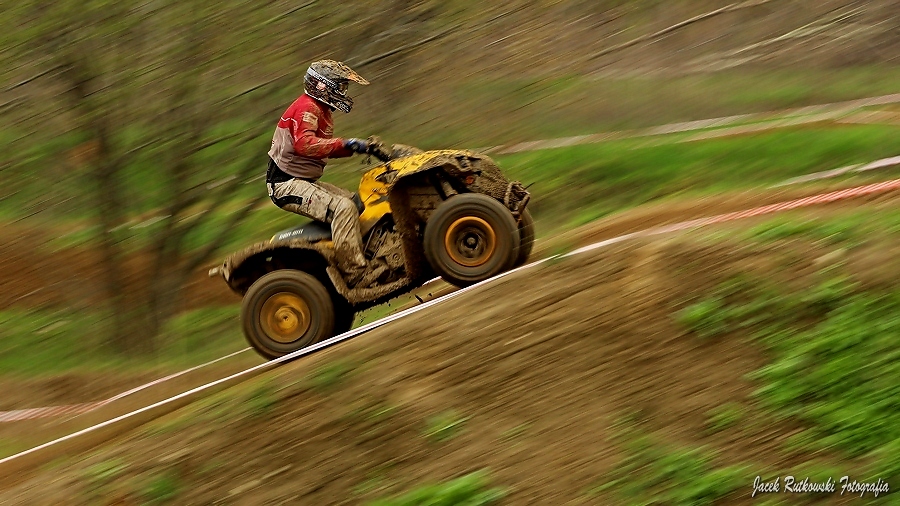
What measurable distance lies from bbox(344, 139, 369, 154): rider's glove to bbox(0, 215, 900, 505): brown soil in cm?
153

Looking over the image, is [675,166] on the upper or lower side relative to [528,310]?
lower

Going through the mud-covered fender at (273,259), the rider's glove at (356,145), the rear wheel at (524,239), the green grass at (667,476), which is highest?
the rider's glove at (356,145)

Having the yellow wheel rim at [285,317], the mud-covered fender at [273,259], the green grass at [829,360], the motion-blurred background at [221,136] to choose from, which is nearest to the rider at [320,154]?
the mud-covered fender at [273,259]

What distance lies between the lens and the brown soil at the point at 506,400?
5980 millimetres

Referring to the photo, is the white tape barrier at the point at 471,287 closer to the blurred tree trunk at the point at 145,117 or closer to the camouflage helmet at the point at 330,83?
the camouflage helmet at the point at 330,83

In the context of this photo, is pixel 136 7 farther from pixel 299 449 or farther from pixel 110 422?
pixel 299 449

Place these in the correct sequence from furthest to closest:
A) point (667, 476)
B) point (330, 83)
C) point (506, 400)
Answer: point (330, 83), point (506, 400), point (667, 476)

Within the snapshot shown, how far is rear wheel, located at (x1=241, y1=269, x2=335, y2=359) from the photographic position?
846cm

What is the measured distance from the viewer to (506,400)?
6.49m

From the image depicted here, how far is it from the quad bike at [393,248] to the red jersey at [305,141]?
1.24 feet

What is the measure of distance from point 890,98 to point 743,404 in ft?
42.4

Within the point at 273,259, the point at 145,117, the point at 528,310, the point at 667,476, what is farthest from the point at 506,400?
the point at 145,117

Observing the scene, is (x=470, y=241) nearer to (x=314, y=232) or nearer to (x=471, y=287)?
(x=471, y=287)

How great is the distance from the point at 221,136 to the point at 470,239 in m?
5.31
